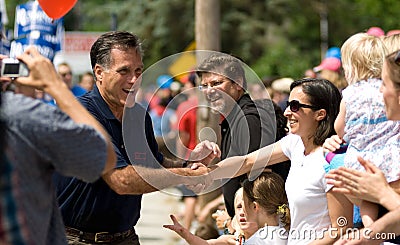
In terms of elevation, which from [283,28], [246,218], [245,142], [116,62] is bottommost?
[246,218]

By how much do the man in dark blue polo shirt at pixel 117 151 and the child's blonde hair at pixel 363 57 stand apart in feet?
3.23

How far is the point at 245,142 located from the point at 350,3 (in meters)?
41.6

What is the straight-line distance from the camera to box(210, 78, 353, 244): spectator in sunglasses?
4.94 metres

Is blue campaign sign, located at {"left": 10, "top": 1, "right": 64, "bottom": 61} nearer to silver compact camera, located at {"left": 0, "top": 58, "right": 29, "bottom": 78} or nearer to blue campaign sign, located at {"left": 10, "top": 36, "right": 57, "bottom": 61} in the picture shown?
blue campaign sign, located at {"left": 10, "top": 36, "right": 57, "bottom": 61}

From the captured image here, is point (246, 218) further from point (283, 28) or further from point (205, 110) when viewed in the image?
point (283, 28)

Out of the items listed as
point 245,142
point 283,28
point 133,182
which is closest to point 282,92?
point 245,142

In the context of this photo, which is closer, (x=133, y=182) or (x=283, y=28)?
(x=133, y=182)

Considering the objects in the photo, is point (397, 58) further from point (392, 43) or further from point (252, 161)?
point (252, 161)

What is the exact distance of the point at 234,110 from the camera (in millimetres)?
6477

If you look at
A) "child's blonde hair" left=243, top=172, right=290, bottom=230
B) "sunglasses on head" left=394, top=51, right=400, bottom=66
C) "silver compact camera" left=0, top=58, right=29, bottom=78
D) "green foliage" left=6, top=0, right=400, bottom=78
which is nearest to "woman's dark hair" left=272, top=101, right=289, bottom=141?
"child's blonde hair" left=243, top=172, right=290, bottom=230

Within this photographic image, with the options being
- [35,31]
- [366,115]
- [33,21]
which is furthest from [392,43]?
[33,21]

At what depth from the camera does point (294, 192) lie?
5117mm

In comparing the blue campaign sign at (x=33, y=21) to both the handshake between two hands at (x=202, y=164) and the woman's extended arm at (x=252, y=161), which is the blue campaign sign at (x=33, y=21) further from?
the handshake between two hands at (x=202, y=164)

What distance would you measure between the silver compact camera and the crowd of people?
40 mm
